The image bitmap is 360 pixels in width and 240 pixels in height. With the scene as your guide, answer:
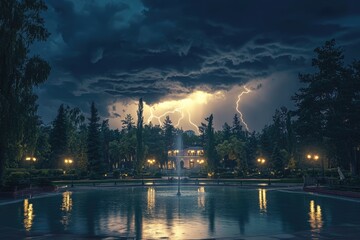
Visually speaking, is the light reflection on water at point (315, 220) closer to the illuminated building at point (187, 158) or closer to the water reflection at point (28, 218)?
the water reflection at point (28, 218)

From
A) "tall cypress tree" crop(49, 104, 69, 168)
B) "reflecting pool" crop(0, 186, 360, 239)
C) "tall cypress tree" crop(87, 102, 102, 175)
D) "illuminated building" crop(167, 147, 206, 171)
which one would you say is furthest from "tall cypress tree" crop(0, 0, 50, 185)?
"illuminated building" crop(167, 147, 206, 171)

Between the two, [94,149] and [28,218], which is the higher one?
[94,149]

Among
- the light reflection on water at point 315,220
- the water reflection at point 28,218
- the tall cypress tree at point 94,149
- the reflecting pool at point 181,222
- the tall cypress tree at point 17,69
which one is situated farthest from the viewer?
the tall cypress tree at point 94,149

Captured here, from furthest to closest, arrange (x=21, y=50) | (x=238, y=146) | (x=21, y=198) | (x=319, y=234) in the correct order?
(x=238, y=146), (x=21, y=198), (x=21, y=50), (x=319, y=234)

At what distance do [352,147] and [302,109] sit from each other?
8.45 m

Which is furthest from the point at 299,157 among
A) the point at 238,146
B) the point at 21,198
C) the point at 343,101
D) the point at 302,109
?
the point at 21,198

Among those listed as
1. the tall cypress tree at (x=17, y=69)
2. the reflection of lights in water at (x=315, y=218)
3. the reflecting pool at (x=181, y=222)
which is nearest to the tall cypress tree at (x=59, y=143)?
the tall cypress tree at (x=17, y=69)

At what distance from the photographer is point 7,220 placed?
19.7 m

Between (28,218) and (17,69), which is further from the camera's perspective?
(17,69)

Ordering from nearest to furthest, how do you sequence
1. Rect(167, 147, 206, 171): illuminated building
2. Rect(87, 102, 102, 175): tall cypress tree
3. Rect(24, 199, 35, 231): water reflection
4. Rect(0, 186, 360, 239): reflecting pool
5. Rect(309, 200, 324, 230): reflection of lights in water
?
1. Rect(0, 186, 360, 239): reflecting pool
2. Rect(309, 200, 324, 230): reflection of lights in water
3. Rect(24, 199, 35, 231): water reflection
4. Rect(87, 102, 102, 175): tall cypress tree
5. Rect(167, 147, 206, 171): illuminated building

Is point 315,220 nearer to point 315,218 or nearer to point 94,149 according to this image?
point 315,218

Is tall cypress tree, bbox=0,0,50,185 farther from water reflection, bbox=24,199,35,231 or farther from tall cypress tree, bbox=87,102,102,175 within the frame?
tall cypress tree, bbox=87,102,102,175

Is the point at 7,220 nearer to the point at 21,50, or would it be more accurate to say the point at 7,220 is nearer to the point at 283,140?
the point at 21,50

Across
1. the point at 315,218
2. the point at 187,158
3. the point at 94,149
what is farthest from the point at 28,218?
the point at 187,158
